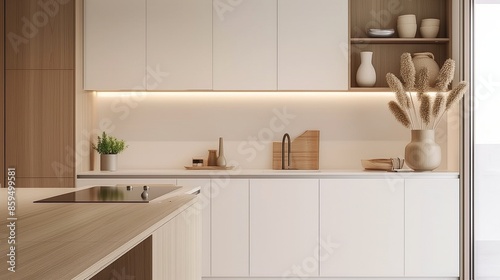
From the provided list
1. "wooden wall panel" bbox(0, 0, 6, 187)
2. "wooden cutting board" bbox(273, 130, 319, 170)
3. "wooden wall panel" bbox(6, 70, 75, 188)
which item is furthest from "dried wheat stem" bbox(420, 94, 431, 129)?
"wooden wall panel" bbox(0, 0, 6, 187)

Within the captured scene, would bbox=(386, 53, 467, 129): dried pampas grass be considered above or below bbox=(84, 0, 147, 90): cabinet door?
below

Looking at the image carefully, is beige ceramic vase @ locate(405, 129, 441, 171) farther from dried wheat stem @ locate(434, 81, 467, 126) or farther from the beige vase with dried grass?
dried wheat stem @ locate(434, 81, 467, 126)

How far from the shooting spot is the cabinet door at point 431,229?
4.89 m

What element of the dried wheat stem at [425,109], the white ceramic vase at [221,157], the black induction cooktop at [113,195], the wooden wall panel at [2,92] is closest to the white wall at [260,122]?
the white ceramic vase at [221,157]

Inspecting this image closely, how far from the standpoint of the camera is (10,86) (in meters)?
4.98

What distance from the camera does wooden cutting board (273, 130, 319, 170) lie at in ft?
17.6

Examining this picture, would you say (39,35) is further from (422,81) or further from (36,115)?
(422,81)

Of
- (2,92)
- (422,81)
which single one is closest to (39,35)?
(2,92)

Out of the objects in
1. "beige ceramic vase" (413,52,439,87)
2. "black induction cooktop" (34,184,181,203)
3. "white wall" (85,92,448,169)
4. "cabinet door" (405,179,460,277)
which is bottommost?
"cabinet door" (405,179,460,277)

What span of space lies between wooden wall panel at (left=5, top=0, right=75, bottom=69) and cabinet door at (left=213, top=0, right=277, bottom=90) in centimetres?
105

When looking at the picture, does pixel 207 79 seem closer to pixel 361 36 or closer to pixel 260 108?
pixel 260 108

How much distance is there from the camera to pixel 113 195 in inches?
123

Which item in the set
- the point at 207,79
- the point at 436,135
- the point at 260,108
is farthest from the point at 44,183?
the point at 436,135

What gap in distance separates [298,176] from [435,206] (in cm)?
98
